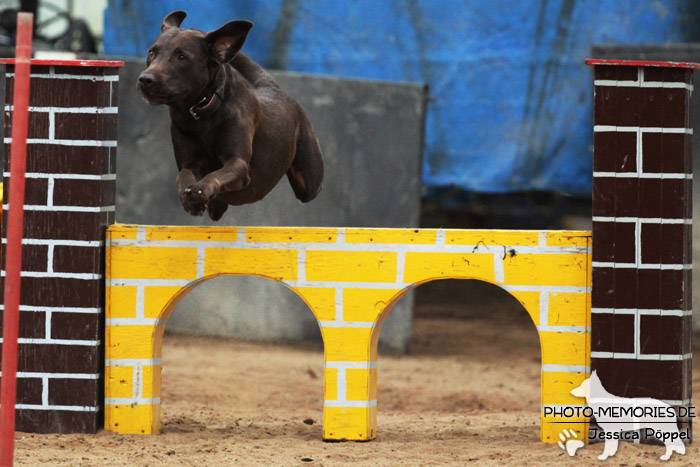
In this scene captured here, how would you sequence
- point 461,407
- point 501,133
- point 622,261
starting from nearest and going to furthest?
point 622,261 < point 461,407 < point 501,133

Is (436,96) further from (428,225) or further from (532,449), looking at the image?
(532,449)

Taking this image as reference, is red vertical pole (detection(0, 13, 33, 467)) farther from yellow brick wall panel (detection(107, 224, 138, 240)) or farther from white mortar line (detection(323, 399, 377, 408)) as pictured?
white mortar line (detection(323, 399, 377, 408))

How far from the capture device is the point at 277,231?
5.95m

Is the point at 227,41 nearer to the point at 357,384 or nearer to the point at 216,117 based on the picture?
the point at 216,117

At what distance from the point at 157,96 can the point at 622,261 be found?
2.50 metres

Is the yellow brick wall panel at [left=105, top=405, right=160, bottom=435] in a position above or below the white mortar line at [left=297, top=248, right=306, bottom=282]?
below

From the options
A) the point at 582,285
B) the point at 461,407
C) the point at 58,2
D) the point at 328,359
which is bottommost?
the point at 461,407

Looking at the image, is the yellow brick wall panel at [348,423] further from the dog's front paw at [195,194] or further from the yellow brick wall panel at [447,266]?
the dog's front paw at [195,194]

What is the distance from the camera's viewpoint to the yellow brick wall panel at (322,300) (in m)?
5.94

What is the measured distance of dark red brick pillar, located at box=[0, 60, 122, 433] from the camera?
6.02m

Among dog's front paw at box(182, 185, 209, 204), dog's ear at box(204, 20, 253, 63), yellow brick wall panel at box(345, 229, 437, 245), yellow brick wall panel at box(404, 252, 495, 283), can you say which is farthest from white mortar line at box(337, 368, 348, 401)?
dog's ear at box(204, 20, 253, 63)

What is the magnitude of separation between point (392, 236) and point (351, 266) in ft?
0.89

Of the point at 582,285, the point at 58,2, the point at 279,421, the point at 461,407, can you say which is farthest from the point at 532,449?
the point at 58,2

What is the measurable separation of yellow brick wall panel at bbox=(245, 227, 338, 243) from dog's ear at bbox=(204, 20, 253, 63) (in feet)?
3.79
